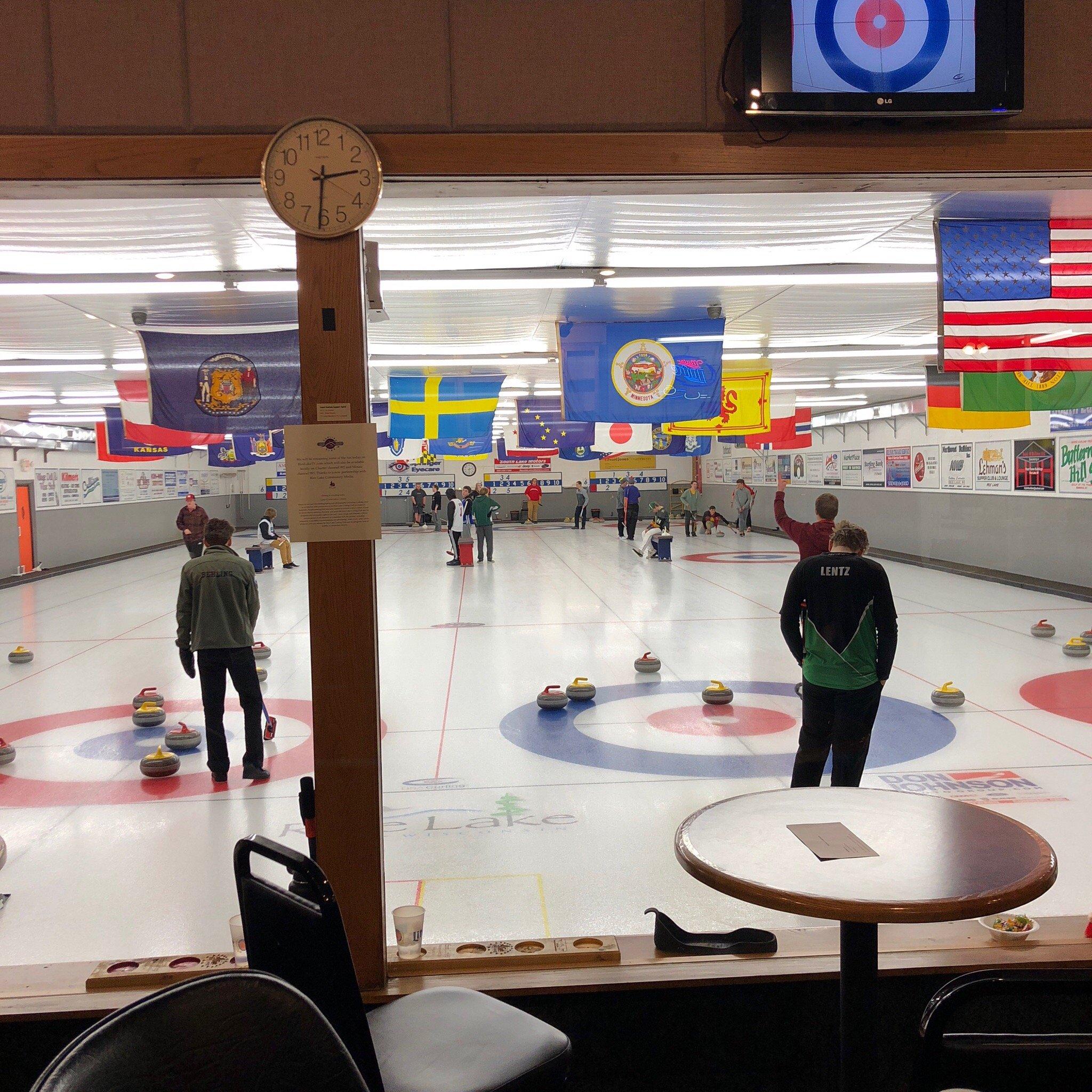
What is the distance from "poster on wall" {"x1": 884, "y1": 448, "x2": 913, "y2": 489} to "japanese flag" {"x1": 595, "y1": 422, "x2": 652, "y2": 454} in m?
8.77

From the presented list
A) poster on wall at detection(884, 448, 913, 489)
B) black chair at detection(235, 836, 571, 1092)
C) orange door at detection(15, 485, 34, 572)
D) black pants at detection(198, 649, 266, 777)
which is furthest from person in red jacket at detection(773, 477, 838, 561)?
orange door at detection(15, 485, 34, 572)

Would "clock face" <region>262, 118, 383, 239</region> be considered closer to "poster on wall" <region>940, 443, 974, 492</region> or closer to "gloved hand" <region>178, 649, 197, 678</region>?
"gloved hand" <region>178, 649, 197, 678</region>

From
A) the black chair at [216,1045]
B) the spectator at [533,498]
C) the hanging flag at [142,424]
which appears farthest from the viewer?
the spectator at [533,498]

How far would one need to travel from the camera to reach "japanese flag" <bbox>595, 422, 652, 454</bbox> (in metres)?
15.0

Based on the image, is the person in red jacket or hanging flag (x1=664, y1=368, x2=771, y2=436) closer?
the person in red jacket

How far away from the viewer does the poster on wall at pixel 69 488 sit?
22.4 m

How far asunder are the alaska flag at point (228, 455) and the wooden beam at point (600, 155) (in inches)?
545

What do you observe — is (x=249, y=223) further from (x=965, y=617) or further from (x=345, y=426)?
(x=965, y=617)

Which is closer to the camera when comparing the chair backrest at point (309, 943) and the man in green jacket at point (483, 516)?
the chair backrest at point (309, 943)

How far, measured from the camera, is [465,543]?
21641 millimetres

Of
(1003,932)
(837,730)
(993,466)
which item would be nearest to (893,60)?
(1003,932)

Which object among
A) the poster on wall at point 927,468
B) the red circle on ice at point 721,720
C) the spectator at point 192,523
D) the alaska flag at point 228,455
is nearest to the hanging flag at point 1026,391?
the red circle on ice at point 721,720

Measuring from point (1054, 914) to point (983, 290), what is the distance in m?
3.37

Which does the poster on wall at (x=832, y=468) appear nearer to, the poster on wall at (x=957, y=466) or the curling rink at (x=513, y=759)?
the poster on wall at (x=957, y=466)
